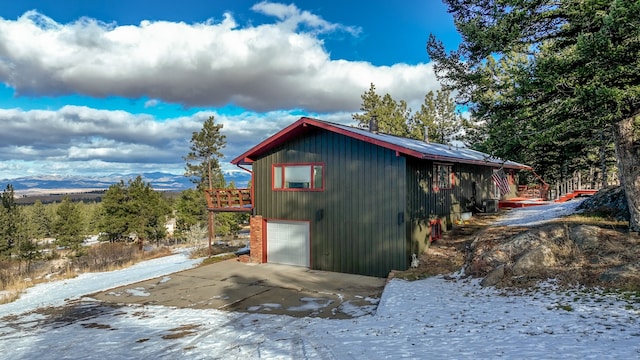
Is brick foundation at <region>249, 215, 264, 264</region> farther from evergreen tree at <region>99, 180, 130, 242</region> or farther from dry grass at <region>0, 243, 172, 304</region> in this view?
Answer: evergreen tree at <region>99, 180, 130, 242</region>

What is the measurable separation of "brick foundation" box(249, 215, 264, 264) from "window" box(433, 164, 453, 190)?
757 cm

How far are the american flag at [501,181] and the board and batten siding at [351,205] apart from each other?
Result: 13.8 metres

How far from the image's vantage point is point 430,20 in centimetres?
1717

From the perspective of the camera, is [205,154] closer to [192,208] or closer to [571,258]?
[192,208]

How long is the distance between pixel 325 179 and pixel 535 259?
7.39 m

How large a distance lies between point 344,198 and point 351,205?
39cm

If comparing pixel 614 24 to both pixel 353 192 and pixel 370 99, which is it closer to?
pixel 353 192

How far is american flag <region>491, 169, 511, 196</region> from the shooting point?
23609 mm

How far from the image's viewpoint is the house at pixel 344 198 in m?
12.6

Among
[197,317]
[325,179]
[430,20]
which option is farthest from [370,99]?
[197,317]

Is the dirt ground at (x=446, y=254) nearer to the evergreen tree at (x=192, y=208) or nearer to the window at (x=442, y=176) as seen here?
the window at (x=442, y=176)

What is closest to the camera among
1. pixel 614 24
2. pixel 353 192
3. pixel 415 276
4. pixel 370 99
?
pixel 614 24

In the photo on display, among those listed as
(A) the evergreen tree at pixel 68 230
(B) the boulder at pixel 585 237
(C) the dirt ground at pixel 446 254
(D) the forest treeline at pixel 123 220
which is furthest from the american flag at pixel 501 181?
(A) the evergreen tree at pixel 68 230

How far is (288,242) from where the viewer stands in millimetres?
15102
